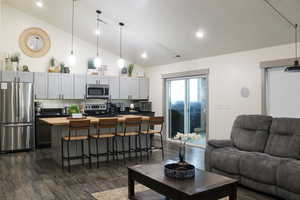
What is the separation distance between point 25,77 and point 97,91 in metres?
2.01

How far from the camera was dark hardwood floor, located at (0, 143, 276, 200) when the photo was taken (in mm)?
3650

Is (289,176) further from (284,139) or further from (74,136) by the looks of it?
(74,136)

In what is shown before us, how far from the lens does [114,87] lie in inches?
327

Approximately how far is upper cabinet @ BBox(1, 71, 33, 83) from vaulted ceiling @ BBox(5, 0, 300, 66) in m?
1.74

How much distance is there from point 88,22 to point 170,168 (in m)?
5.07

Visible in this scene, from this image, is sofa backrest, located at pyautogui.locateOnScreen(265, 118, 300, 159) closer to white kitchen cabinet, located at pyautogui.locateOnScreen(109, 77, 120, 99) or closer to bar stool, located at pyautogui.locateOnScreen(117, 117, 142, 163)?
bar stool, located at pyautogui.locateOnScreen(117, 117, 142, 163)

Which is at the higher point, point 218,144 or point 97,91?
point 97,91

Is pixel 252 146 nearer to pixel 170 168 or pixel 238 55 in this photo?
pixel 170 168

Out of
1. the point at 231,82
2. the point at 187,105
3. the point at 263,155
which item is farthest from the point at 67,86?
the point at 263,155

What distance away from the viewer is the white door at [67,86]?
292 inches

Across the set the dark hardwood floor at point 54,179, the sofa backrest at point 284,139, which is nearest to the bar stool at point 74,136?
the dark hardwood floor at point 54,179

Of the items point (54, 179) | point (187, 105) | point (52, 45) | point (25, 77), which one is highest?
point (52, 45)

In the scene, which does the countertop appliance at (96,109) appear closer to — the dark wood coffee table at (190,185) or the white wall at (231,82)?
the white wall at (231,82)

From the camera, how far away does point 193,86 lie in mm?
7391
